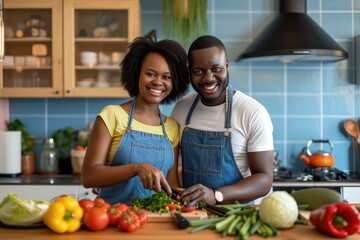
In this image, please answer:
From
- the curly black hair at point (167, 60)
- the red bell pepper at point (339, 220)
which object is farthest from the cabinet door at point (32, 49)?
the red bell pepper at point (339, 220)

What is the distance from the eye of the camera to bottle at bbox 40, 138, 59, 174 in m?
3.90

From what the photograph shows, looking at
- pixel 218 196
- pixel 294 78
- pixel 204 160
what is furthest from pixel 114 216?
pixel 294 78

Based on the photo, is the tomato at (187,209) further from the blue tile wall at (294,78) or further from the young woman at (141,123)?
the blue tile wall at (294,78)

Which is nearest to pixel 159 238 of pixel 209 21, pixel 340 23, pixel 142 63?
pixel 142 63

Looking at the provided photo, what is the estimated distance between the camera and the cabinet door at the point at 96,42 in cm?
372

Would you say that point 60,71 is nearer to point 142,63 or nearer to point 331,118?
point 142,63

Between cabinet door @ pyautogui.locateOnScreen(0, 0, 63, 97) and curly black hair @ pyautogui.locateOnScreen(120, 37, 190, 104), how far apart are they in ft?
5.07

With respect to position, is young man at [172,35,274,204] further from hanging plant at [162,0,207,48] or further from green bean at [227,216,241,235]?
hanging plant at [162,0,207,48]

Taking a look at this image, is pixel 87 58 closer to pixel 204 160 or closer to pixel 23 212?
pixel 204 160

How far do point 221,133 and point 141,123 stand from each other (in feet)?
1.13

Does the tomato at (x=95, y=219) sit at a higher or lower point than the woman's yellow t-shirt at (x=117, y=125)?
lower

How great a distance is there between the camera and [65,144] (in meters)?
3.98

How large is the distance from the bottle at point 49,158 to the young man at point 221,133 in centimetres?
177

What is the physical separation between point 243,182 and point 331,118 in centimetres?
212
